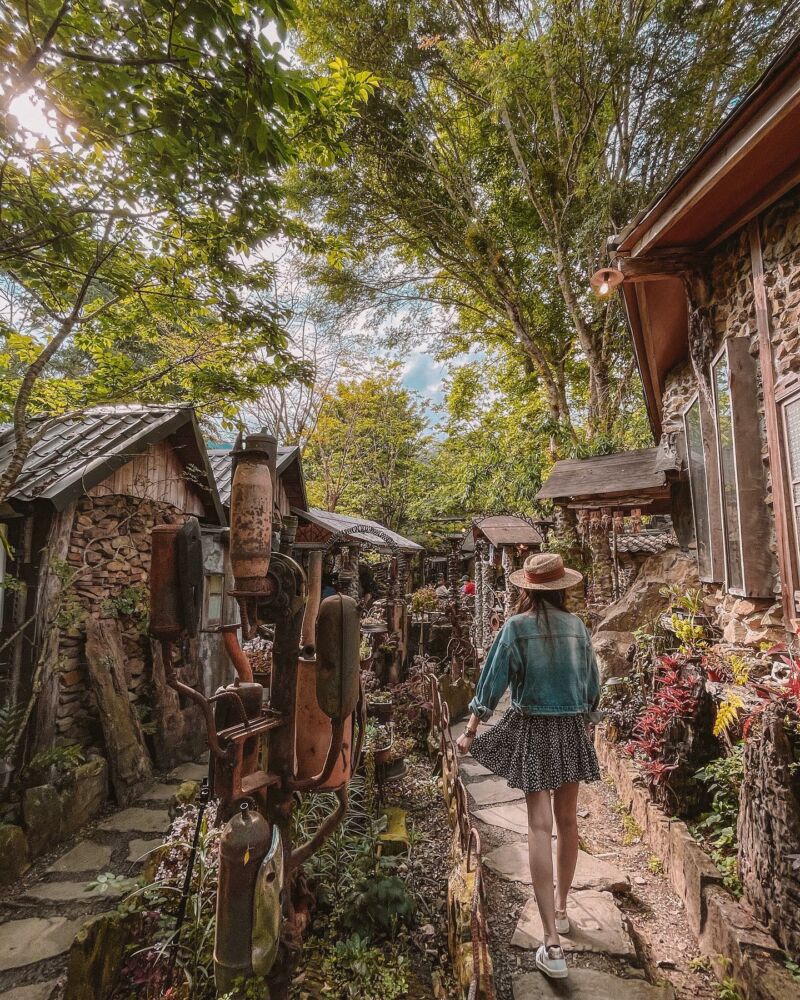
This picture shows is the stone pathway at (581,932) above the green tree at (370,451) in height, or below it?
below

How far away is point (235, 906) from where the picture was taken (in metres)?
1.55

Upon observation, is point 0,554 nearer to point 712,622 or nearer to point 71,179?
point 71,179

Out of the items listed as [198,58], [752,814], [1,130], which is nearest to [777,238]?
[752,814]

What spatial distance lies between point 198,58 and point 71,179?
1751 millimetres

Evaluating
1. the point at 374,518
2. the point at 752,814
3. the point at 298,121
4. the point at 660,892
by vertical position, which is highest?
the point at 298,121

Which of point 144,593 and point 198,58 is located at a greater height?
point 198,58

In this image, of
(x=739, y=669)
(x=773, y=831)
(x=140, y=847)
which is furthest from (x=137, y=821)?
(x=739, y=669)

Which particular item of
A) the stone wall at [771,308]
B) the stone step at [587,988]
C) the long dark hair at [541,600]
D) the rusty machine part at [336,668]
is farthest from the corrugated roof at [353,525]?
the rusty machine part at [336,668]

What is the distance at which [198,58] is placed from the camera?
121 inches

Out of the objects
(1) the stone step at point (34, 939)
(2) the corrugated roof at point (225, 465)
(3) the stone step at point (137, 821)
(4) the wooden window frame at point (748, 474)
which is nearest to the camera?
(1) the stone step at point (34, 939)

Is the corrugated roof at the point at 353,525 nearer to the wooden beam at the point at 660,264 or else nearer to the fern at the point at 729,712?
the wooden beam at the point at 660,264

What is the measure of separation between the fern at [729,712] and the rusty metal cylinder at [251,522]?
11.7 ft

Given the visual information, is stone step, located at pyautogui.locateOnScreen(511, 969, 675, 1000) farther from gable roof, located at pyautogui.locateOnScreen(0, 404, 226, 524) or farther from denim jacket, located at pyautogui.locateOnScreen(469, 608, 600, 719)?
gable roof, located at pyautogui.locateOnScreen(0, 404, 226, 524)

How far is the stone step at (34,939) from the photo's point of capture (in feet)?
10.2
